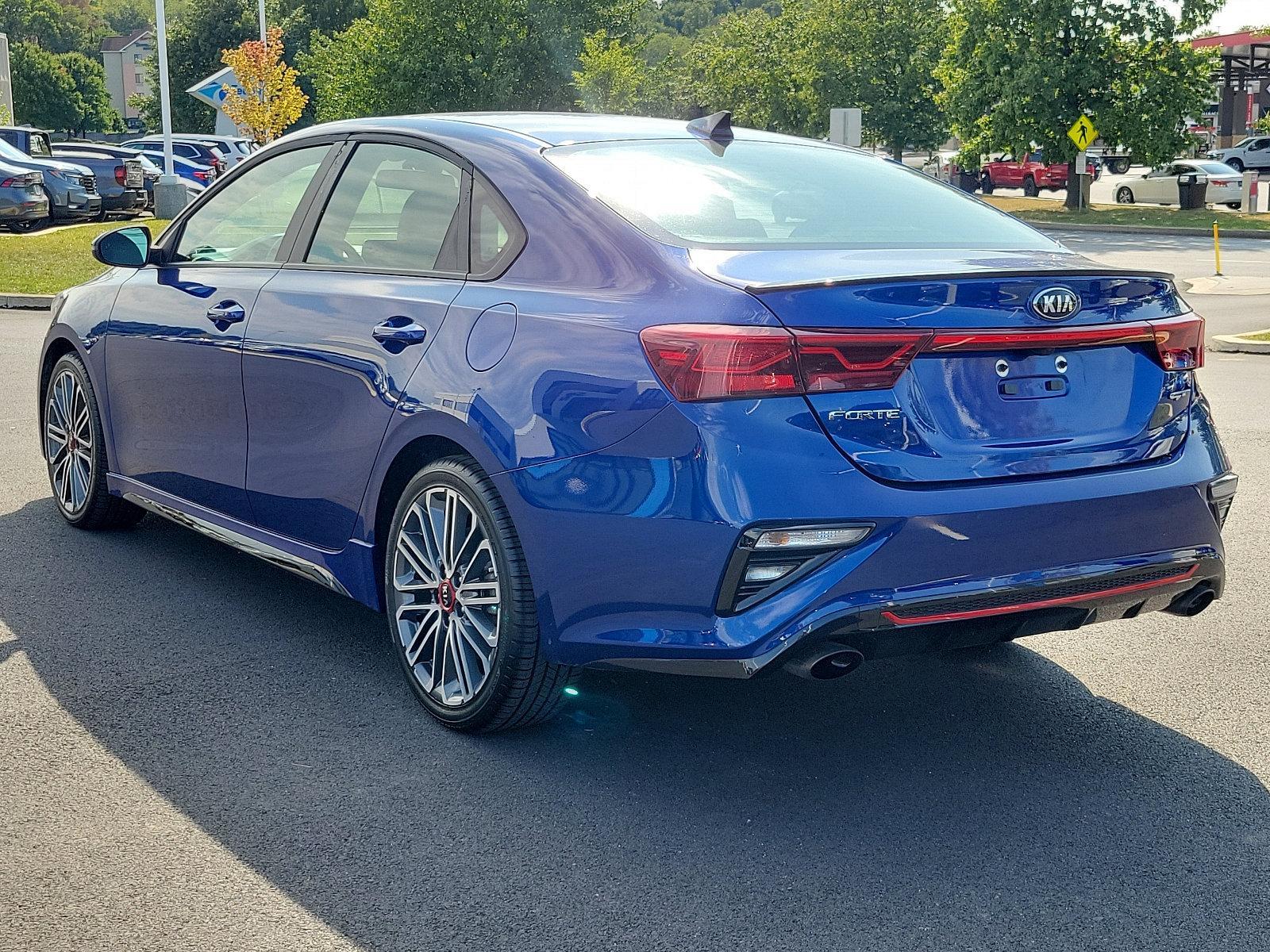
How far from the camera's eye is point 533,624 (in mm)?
3945

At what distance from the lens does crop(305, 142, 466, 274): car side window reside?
4.47 m

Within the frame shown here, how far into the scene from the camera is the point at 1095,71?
134 ft

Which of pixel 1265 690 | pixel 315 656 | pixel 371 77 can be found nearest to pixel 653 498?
pixel 315 656

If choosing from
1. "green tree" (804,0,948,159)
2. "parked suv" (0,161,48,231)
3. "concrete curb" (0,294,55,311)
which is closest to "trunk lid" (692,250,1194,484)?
"concrete curb" (0,294,55,311)

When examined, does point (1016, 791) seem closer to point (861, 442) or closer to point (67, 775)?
point (861, 442)

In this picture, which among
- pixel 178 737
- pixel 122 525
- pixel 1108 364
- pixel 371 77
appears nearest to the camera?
pixel 1108 364

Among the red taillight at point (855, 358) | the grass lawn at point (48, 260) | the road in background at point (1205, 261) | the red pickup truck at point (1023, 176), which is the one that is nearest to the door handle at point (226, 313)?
the red taillight at point (855, 358)

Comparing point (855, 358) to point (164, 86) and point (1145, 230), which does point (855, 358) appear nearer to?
point (164, 86)

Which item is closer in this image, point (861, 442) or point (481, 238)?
point (861, 442)

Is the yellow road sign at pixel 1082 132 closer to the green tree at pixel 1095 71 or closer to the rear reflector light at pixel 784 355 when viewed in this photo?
the green tree at pixel 1095 71

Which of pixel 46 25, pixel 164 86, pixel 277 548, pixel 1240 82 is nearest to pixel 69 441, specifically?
pixel 277 548

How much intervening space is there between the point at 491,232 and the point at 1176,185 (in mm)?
46761

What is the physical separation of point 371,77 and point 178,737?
165ft

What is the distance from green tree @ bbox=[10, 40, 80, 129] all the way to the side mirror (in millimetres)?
106262
